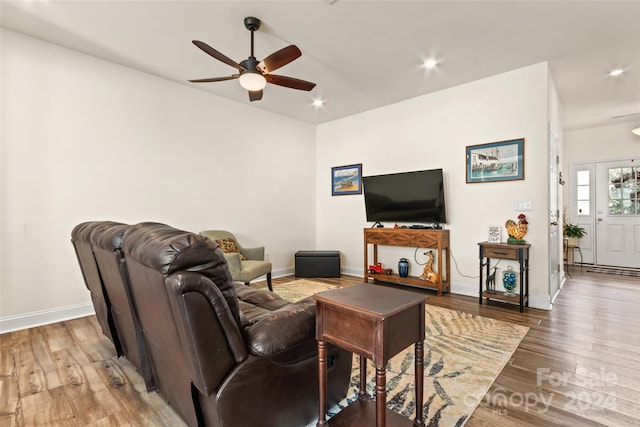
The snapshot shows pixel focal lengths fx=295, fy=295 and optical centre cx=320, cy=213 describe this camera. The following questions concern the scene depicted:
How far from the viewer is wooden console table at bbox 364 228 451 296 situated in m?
4.12

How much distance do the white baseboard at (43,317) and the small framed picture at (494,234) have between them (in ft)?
16.4

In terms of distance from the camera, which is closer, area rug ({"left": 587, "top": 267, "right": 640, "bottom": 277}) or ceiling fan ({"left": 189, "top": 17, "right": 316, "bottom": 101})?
ceiling fan ({"left": 189, "top": 17, "right": 316, "bottom": 101})

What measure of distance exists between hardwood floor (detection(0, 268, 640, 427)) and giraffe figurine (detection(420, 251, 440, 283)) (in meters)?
1.02

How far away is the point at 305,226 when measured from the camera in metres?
5.94

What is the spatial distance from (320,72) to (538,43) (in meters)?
2.43

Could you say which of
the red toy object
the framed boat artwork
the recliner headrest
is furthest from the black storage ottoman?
the recliner headrest

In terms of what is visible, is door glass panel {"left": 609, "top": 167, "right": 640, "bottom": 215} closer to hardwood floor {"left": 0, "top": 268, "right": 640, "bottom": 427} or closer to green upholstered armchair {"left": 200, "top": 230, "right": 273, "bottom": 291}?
hardwood floor {"left": 0, "top": 268, "right": 640, "bottom": 427}

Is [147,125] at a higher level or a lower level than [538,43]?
lower

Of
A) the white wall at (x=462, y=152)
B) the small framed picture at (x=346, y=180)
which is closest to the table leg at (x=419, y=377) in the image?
the white wall at (x=462, y=152)

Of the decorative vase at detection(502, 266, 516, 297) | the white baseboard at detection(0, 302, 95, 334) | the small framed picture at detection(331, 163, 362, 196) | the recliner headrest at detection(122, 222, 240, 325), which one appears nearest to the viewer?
the recliner headrest at detection(122, 222, 240, 325)

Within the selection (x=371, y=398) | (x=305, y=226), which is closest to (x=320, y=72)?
(x=305, y=226)

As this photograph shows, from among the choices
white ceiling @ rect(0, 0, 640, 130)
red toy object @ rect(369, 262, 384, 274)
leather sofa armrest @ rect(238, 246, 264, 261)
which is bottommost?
red toy object @ rect(369, 262, 384, 274)

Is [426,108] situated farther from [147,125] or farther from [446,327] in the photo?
[147,125]

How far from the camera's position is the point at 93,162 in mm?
3469
